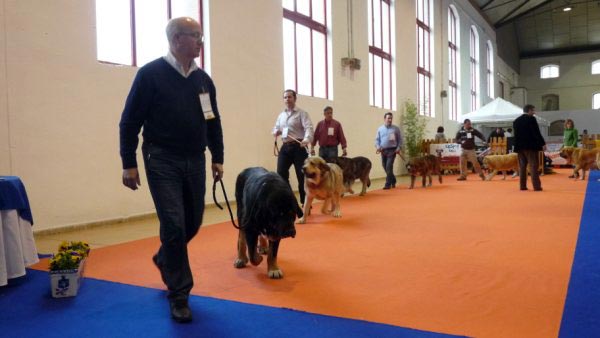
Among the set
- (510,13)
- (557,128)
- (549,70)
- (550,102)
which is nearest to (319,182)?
(510,13)

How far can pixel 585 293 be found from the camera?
301 cm

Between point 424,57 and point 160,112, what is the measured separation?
17336 mm

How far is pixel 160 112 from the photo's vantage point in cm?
277

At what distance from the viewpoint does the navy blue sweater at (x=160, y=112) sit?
108 inches

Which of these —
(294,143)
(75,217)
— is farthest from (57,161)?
(294,143)

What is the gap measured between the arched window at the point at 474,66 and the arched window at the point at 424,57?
22.6 feet

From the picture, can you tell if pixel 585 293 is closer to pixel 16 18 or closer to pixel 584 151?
pixel 16 18

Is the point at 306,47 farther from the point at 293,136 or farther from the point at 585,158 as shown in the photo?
the point at 585,158

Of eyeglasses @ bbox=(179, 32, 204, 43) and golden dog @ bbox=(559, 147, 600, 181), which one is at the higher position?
eyeglasses @ bbox=(179, 32, 204, 43)

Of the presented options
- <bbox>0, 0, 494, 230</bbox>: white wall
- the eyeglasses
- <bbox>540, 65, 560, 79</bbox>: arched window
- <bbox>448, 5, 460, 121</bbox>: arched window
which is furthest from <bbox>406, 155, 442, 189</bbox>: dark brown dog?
<bbox>540, 65, 560, 79</bbox>: arched window

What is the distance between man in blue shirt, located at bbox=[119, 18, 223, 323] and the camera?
2.74 meters

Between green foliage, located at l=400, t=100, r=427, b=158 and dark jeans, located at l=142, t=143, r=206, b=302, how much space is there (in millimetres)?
14043

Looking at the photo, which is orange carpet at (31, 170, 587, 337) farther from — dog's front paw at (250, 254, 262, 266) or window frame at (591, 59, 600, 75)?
window frame at (591, 59, 600, 75)

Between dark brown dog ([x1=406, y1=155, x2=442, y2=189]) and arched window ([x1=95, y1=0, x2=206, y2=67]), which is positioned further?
dark brown dog ([x1=406, y1=155, x2=442, y2=189])
